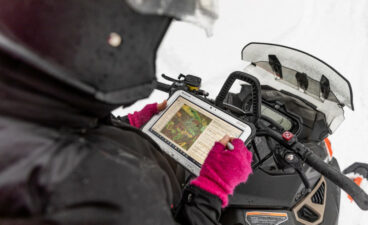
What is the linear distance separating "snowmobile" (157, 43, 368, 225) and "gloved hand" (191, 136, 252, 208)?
0.28 m

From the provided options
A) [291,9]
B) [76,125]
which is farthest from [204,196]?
[291,9]

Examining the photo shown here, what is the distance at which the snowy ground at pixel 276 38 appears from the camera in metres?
2.65

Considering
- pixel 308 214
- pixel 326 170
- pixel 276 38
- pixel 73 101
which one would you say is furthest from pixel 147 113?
pixel 276 38

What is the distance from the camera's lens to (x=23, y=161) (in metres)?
0.48

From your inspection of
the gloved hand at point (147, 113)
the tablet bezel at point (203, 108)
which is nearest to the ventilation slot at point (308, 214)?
the tablet bezel at point (203, 108)

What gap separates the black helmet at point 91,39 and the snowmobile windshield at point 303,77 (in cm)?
96

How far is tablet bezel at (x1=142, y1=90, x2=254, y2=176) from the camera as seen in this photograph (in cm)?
103

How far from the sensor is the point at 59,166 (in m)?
0.50

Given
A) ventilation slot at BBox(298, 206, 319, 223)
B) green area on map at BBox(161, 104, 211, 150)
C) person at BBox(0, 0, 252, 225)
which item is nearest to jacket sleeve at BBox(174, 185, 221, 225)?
person at BBox(0, 0, 252, 225)

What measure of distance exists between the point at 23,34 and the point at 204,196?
2.13 ft

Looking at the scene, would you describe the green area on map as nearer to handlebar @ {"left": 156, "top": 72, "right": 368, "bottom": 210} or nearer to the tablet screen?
the tablet screen

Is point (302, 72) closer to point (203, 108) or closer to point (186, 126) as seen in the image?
point (203, 108)

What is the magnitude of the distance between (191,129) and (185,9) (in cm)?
67

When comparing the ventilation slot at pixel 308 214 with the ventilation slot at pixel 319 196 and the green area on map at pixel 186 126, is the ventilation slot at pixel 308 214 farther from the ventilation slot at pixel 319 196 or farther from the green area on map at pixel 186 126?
the green area on map at pixel 186 126
